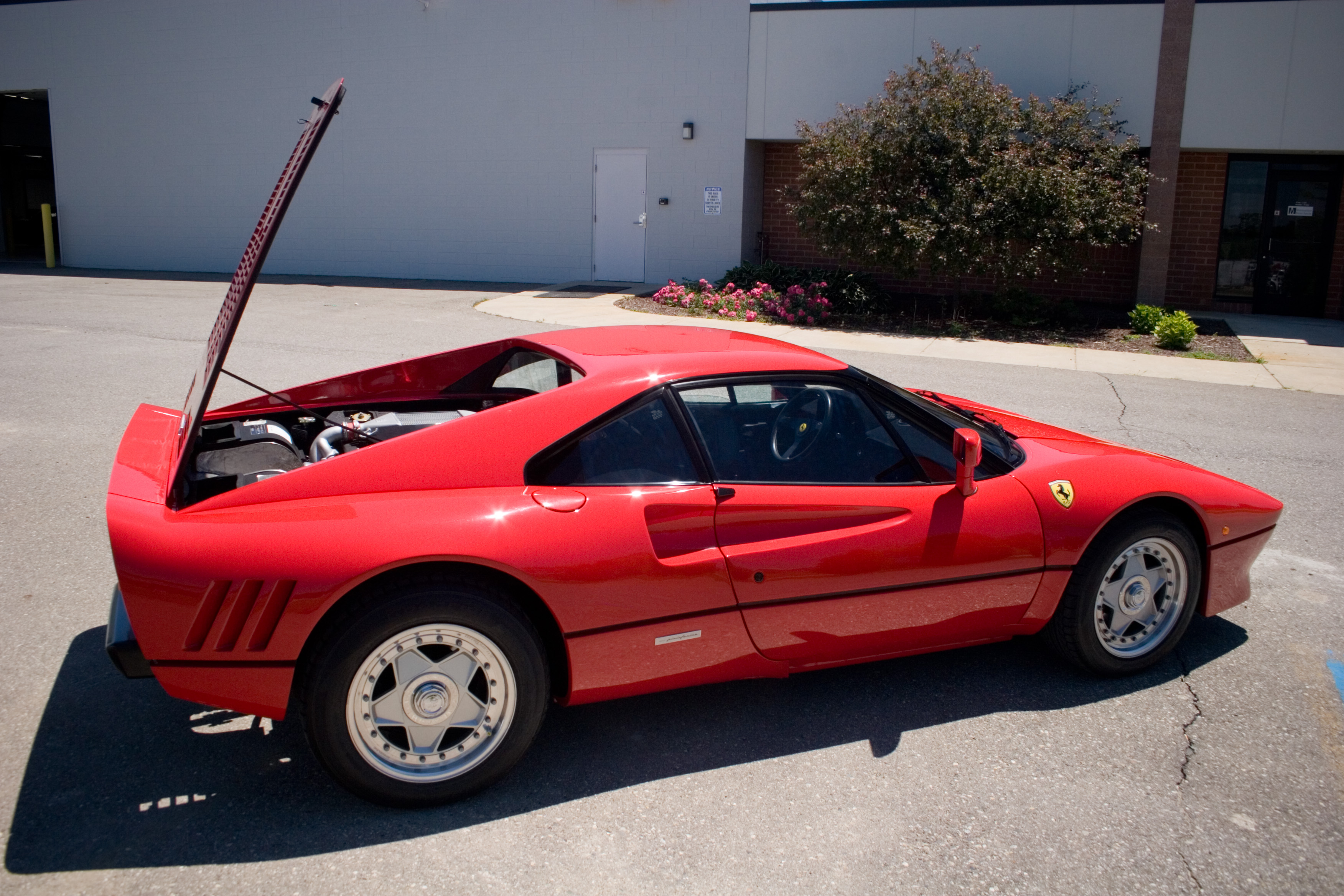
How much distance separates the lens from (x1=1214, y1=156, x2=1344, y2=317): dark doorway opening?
16.6 metres

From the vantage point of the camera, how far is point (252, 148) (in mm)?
22109

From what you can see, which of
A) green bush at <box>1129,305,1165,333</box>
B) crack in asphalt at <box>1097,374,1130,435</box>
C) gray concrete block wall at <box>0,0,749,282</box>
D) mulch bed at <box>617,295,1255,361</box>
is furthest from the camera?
gray concrete block wall at <box>0,0,749,282</box>

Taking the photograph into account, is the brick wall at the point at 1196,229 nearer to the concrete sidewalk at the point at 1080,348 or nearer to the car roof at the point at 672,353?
the concrete sidewalk at the point at 1080,348

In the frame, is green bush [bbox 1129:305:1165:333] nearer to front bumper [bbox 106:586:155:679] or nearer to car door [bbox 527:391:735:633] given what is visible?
car door [bbox 527:391:735:633]

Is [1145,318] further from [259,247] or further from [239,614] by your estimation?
[239,614]

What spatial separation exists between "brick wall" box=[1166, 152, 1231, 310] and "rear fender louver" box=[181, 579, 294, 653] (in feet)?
56.4

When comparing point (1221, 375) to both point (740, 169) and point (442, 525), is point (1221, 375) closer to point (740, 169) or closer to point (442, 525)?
point (740, 169)

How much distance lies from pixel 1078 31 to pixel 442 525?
1667cm

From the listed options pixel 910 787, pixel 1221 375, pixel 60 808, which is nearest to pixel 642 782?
pixel 910 787

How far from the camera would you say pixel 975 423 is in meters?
4.01

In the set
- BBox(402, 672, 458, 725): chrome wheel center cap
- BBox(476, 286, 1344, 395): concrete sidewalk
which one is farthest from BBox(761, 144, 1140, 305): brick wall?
BBox(402, 672, 458, 725): chrome wheel center cap

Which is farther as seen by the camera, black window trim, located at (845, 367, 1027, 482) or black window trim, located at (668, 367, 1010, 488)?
black window trim, located at (845, 367, 1027, 482)

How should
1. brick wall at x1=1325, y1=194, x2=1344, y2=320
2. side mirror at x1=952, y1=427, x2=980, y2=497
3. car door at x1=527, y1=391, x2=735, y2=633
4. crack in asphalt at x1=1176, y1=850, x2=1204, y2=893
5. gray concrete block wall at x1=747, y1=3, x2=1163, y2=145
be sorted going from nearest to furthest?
crack in asphalt at x1=1176, y1=850, x2=1204, y2=893 → car door at x1=527, y1=391, x2=735, y2=633 → side mirror at x1=952, y1=427, x2=980, y2=497 → gray concrete block wall at x1=747, y1=3, x2=1163, y2=145 → brick wall at x1=1325, y1=194, x2=1344, y2=320

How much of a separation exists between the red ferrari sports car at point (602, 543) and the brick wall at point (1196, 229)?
15135mm
